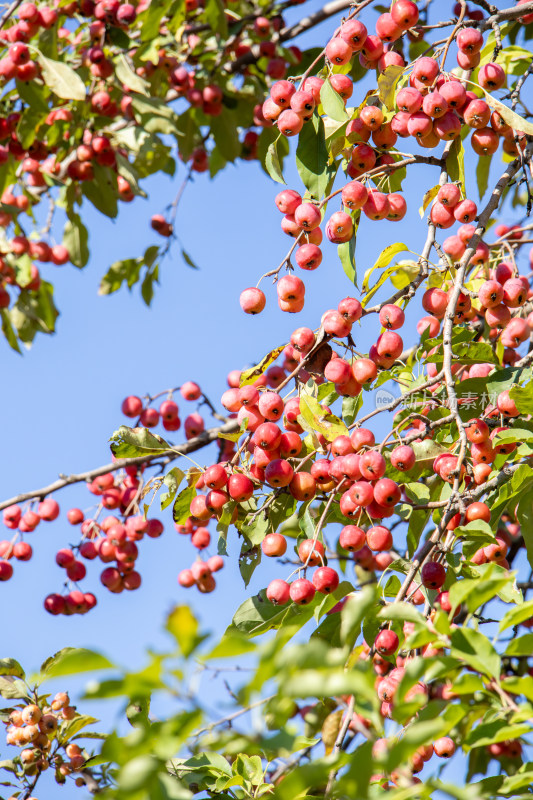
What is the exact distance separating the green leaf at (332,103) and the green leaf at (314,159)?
0.13 meters

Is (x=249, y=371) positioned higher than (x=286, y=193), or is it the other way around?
(x=286, y=193)

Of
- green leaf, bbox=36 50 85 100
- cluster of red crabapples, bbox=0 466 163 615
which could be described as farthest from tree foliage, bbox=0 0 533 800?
green leaf, bbox=36 50 85 100

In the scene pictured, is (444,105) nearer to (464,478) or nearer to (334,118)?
(334,118)

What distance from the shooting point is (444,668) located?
1.21 meters

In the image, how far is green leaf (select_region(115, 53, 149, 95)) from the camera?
362cm

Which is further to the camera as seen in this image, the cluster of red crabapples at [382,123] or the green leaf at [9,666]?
the green leaf at [9,666]

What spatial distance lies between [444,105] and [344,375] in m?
0.73

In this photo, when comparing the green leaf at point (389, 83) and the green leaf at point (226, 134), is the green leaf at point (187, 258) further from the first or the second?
the green leaf at point (389, 83)

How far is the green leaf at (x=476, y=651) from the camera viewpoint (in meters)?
1.21

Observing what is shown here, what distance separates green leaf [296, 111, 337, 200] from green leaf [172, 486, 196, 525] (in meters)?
0.86

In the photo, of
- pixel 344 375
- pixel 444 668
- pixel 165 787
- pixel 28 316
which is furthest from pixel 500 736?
pixel 28 316

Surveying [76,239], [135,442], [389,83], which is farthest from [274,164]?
[76,239]

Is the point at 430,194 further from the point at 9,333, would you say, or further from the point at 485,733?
the point at 9,333

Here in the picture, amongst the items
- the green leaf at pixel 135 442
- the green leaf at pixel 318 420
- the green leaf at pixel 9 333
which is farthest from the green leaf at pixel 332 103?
the green leaf at pixel 9 333
